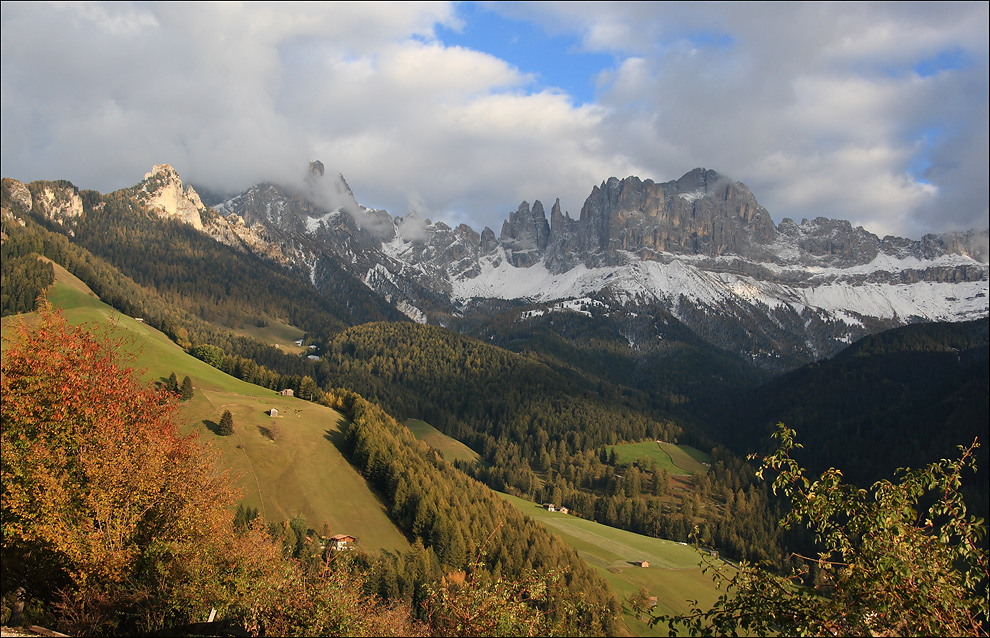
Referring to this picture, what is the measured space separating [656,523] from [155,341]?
14103 centimetres

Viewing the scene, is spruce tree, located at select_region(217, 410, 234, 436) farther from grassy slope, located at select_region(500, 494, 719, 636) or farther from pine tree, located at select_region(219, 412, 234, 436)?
grassy slope, located at select_region(500, 494, 719, 636)

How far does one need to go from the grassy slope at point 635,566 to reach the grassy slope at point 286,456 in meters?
40.4

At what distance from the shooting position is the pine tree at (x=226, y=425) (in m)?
102

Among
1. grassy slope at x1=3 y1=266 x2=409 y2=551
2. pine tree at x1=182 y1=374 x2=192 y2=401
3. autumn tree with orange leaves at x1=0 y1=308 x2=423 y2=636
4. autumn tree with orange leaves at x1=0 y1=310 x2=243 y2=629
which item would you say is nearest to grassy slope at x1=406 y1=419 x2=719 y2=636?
grassy slope at x1=3 y1=266 x2=409 y2=551

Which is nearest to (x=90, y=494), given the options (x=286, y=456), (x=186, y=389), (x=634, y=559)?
(x=286, y=456)

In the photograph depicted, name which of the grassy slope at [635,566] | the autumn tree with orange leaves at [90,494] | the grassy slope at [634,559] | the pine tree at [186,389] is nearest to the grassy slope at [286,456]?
the pine tree at [186,389]

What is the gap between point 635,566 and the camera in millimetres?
114938

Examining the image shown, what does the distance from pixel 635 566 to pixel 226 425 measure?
81545mm

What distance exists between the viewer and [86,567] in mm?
24688

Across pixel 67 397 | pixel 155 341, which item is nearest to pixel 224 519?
pixel 67 397

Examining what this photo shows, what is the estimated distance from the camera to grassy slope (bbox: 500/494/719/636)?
99375 millimetres

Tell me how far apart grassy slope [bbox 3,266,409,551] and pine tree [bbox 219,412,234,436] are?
50.6 inches

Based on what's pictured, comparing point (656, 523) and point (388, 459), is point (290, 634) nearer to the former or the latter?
point (388, 459)

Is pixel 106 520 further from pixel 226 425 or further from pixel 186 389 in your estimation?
pixel 186 389
